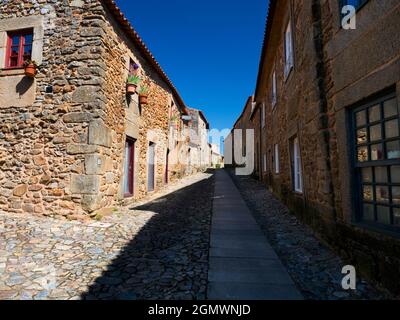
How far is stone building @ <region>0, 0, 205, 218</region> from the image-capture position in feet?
18.9

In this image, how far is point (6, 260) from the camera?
3.52 metres

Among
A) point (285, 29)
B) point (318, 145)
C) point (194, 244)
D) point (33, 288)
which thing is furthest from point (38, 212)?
point (285, 29)

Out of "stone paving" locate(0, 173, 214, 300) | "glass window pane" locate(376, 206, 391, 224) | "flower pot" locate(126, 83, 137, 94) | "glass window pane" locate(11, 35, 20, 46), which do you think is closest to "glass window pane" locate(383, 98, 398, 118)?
"glass window pane" locate(376, 206, 391, 224)

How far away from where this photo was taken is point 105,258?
3.64 metres

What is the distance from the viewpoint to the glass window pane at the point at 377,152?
297 centimetres

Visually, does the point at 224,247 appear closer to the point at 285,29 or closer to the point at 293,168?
the point at 293,168

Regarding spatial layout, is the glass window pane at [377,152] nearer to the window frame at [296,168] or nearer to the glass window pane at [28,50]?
the window frame at [296,168]

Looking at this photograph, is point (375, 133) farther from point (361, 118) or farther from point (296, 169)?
point (296, 169)

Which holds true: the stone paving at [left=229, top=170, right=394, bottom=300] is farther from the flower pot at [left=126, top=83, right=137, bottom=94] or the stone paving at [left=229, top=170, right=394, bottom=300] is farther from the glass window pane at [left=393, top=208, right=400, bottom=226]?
the flower pot at [left=126, top=83, right=137, bottom=94]

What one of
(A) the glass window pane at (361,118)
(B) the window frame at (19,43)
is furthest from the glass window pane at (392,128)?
(B) the window frame at (19,43)

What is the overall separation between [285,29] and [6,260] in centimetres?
794

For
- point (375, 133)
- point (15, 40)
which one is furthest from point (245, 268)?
point (15, 40)

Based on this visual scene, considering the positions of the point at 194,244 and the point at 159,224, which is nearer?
the point at 194,244

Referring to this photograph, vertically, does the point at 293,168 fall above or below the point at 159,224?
above
